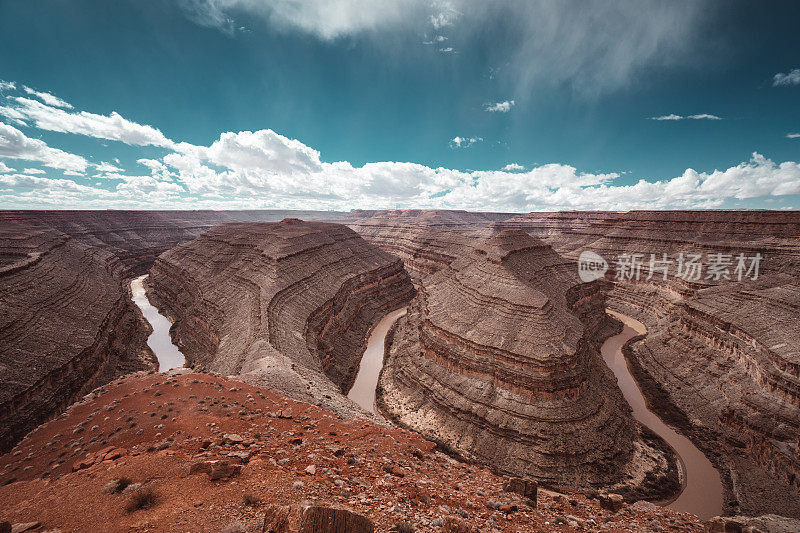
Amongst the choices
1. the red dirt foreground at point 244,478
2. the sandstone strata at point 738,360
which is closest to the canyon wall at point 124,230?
the red dirt foreground at point 244,478

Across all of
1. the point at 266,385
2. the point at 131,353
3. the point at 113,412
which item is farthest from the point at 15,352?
the point at 266,385

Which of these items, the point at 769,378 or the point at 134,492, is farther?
the point at 769,378

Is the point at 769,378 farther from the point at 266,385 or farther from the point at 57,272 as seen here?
the point at 57,272

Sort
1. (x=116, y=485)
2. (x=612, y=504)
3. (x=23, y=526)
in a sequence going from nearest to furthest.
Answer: (x=23, y=526) → (x=116, y=485) → (x=612, y=504)

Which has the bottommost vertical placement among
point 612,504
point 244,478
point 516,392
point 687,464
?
point 687,464

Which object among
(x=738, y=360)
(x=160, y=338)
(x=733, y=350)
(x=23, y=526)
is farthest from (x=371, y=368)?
(x=733, y=350)

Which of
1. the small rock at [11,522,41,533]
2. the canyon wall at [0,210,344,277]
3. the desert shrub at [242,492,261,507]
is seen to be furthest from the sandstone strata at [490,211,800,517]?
the canyon wall at [0,210,344,277]

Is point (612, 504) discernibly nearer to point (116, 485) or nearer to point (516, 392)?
point (516, 392)
